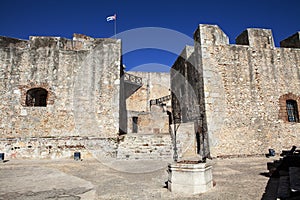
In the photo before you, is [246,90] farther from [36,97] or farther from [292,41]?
[36,97]

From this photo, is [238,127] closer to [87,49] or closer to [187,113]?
[187,113]

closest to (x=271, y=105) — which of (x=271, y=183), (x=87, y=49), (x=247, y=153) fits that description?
(x=247, y=153)

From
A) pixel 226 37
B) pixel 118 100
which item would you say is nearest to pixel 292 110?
pixel 226 37

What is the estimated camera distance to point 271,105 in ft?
32.3

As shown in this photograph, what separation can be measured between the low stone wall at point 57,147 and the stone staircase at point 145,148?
0.48 m

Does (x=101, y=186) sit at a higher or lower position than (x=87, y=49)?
lower

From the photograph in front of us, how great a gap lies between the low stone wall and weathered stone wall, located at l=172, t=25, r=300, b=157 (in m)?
4.88

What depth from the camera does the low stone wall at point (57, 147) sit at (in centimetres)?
905

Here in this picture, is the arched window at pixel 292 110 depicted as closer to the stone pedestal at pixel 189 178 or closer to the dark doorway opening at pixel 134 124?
the stone pedestal at pixel 189 178

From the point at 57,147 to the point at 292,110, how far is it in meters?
11.7

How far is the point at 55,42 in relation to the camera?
11000mm

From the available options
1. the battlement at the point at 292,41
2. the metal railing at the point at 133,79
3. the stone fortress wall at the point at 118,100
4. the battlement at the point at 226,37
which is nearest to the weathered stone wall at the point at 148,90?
the metal railing at the point at 133,79

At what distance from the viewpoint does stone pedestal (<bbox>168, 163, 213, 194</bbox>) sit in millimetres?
3986

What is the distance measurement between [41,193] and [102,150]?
17.7 ft
